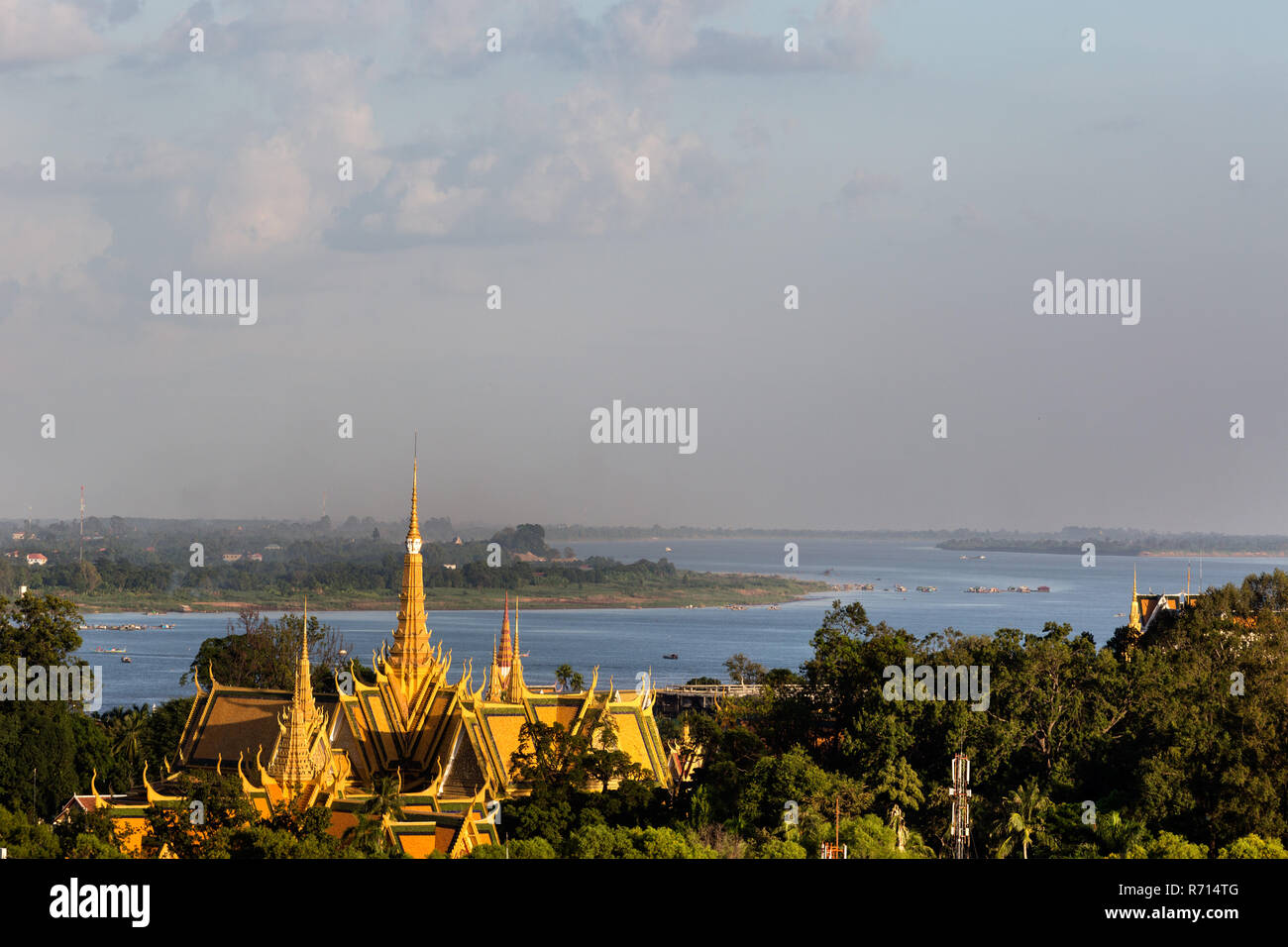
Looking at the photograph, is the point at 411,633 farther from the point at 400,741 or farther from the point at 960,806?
the point at 960,806

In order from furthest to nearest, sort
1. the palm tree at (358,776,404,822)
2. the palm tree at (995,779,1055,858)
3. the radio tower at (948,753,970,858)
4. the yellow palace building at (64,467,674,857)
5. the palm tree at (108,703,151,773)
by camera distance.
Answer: the palm tree at (108,703,151,773), the yellow palace building at (64,467,674,857), the palm tree at (358,776,404,822), the palm tree at (995,779,1055,858), the radio tower at (948,753,970,858)

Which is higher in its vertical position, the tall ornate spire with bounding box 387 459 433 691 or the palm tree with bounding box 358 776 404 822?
the tall ornate spire with bounding box 387 459 433 691

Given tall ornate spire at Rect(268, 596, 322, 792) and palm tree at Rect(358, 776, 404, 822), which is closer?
palm tree at Rect(358, 776, 404, 822)

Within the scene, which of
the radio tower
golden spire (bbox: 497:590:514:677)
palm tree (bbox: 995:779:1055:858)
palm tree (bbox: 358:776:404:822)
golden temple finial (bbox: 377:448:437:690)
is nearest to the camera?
the radio tower

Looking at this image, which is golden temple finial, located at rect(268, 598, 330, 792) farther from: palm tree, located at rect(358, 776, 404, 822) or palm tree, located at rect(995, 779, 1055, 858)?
palm tree, located at rect(995, 779, 1055, 858)


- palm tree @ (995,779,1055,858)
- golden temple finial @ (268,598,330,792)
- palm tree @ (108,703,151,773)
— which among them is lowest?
palm tree @ (108,703,151,773)

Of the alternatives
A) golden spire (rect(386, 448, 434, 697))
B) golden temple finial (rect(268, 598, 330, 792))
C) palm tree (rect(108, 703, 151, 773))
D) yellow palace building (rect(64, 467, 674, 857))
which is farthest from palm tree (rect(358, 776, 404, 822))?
palm tree (rect(108, 703, 151, 773))
